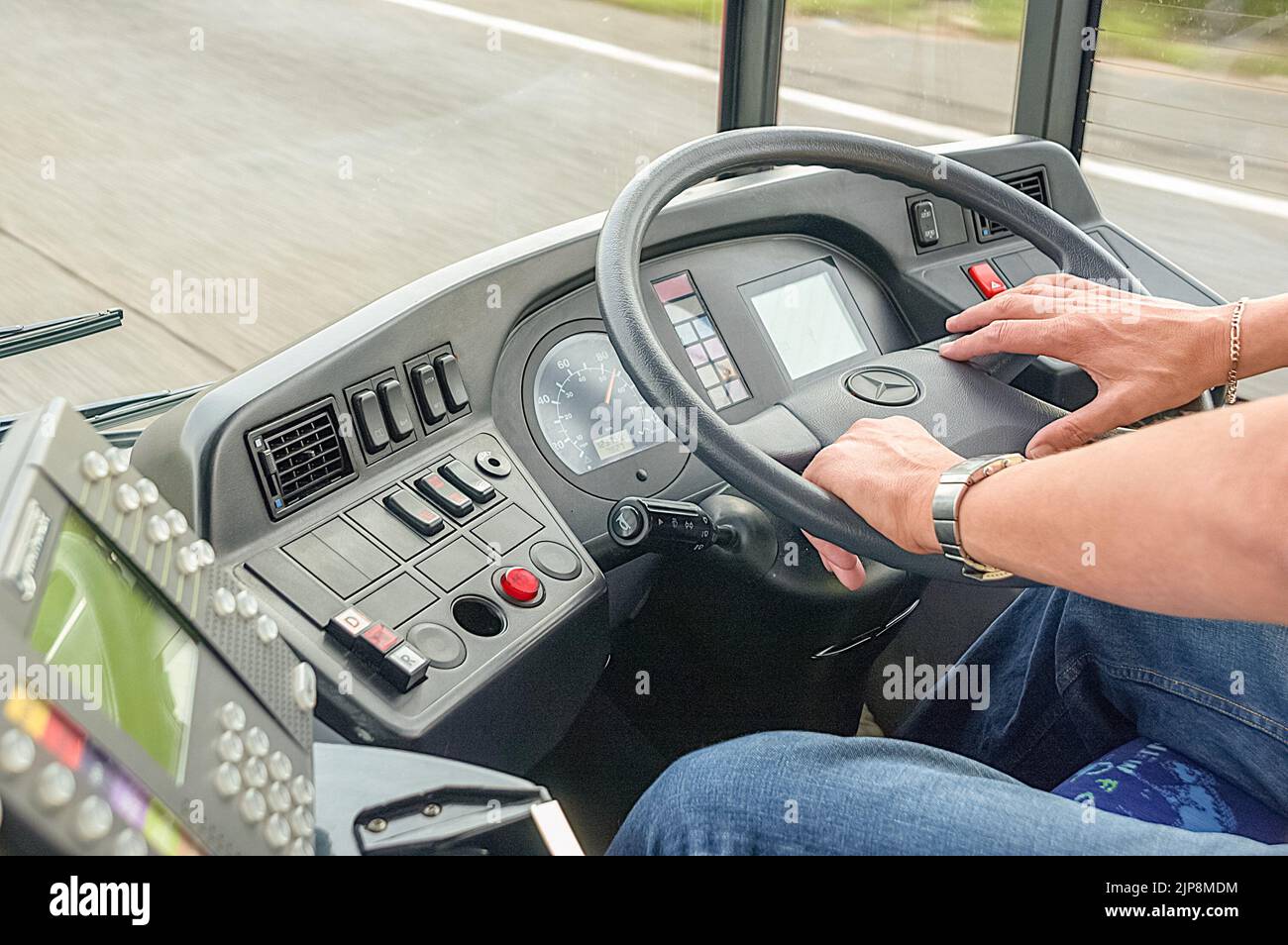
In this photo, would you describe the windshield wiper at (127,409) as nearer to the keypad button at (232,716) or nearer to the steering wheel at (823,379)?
the steering wheel at (823,379)

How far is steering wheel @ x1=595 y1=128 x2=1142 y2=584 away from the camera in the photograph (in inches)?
37.7

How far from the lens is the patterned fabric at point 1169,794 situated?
0.99m

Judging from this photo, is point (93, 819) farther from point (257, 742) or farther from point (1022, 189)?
point (1022, 189)

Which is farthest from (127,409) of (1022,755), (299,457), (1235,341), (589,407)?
(1235,341)

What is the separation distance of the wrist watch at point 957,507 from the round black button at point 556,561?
15.0 inches

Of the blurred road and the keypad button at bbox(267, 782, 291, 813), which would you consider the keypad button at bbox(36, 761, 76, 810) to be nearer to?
the keypad button at bbox(267, 782, 291, 813)

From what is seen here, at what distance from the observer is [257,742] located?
0.63 metres

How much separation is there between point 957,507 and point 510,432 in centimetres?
51

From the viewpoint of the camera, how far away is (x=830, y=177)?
1.51 m

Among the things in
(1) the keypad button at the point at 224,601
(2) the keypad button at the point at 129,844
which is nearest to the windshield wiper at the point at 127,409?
(1) the keypad button at the point at 224,601

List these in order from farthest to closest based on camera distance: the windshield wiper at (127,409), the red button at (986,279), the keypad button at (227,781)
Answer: the red button at (986,279) < the windshield wiper at (127,409) < the keypad button at (227,781)

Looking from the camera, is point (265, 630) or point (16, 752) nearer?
point (16, 752)

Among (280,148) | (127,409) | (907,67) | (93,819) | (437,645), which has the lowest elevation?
(437,645)
